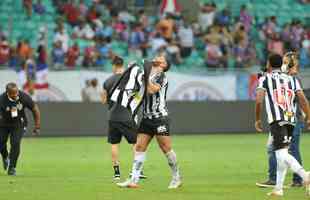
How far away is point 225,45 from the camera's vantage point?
32531 mm

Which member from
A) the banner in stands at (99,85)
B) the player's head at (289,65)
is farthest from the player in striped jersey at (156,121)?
the banner in stands at (99,85)

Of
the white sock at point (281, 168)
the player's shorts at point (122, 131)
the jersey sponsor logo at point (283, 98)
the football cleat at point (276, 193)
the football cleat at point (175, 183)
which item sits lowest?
the football cleat at point (175, 183)

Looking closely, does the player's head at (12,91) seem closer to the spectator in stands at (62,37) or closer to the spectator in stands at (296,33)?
the spectator in stands at (62,37)

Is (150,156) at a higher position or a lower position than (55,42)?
lower

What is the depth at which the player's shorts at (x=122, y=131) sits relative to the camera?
52.6 feet

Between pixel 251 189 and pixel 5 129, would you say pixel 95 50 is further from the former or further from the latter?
pixel 251 189

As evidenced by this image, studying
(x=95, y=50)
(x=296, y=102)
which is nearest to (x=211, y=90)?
(x=95, y=50)

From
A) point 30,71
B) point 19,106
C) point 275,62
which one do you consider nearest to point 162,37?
point 30,71

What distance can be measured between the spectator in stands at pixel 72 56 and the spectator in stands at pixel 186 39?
4.01 metres

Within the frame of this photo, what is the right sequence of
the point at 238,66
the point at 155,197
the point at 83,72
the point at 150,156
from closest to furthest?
the point at 155,197, the point at 150,156, the point at 83,72, the point at 238,66

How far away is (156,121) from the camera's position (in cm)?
1465

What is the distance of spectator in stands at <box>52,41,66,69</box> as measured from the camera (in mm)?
29641

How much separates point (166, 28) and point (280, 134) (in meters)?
18.9

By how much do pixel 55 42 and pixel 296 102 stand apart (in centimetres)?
1624
